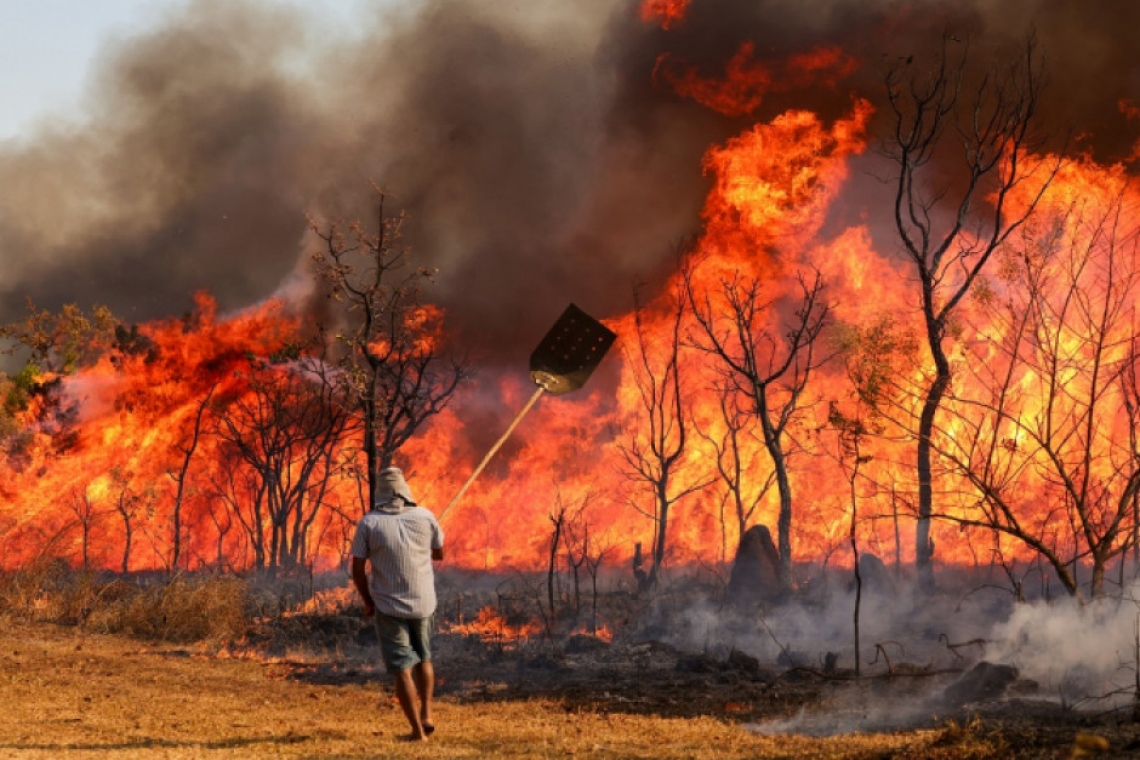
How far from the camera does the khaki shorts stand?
29.8ft

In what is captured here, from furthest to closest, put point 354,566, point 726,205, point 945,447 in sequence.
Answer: point 726,205
point 945,447
point 354,566

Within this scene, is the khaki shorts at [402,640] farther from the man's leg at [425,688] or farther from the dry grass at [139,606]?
the dry grass at [139,606]

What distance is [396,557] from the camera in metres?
9.10

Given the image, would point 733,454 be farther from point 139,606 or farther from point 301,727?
point 301,727

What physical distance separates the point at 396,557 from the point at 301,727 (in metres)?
2.35

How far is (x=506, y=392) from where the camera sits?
39.2 m

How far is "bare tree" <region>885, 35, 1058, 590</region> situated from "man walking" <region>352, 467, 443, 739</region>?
1221cm

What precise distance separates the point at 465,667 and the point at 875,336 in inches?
365

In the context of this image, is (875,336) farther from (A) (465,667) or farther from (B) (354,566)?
(B) (354,566)

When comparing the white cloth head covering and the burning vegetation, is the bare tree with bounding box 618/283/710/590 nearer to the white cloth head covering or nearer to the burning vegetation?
the burning vegetation

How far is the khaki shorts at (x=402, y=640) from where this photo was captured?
9.09 m

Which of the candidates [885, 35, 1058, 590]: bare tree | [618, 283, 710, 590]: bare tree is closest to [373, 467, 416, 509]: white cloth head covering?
[885, 35, 1058, 590]: bare tree

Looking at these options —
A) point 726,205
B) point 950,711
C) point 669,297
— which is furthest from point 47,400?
point 950,711

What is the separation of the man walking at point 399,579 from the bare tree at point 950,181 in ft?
40.1
